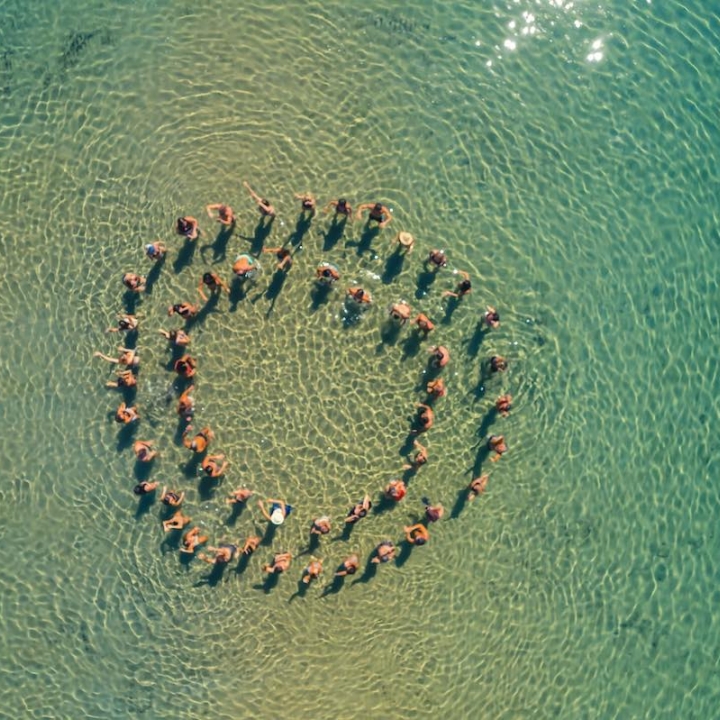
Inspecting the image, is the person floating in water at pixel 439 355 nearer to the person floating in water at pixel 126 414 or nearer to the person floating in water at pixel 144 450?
the person floating in water at pixel 144 450

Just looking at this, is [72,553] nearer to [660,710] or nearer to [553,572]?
[553,572]

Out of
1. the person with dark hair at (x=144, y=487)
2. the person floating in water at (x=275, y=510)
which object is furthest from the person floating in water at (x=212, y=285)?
the person floating in water at (x=275, y=510)

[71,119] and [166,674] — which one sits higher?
[71,119]

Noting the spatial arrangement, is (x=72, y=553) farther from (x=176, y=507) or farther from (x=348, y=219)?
(x=348, y=219)

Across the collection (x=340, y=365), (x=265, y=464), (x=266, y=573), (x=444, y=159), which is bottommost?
(x=266, y=573)

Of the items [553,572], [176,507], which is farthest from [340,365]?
[553,572]

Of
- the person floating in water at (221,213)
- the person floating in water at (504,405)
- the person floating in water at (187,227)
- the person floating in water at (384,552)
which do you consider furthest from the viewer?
the person floating in water at (504,405)
